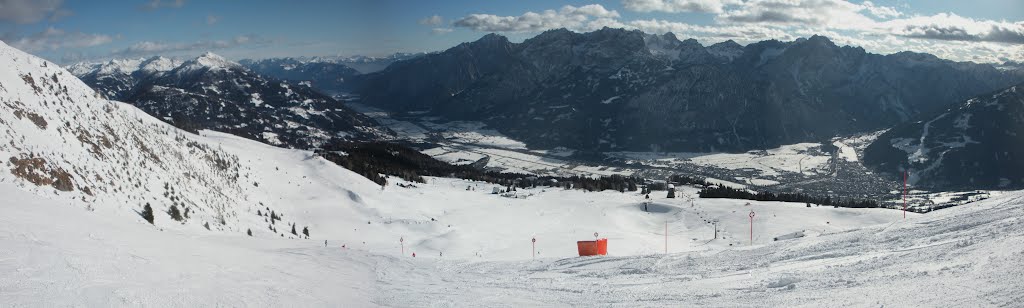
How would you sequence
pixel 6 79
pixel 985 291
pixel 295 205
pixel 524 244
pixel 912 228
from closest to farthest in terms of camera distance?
pixel 985 291, pixel 912 228, pixel 6 79, pixel 524 244, pixel 295 205

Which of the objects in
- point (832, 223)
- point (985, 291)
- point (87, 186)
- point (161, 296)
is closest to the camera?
point (985, 291)

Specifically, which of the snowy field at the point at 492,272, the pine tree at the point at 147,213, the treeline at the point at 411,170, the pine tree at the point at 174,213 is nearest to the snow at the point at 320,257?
the snowy field at the point at 492,272

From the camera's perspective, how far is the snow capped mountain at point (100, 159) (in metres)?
29.4

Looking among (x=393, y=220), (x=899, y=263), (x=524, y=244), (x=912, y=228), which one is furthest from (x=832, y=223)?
(x=899, y=263)

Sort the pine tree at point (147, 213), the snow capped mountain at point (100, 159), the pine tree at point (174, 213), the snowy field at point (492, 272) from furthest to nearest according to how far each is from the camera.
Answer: the pine tree at point (174, 213) → the pine tree at point (147, 213) → the snow capped mountain at point (100, 159) → the snowy field at point (492, 272)

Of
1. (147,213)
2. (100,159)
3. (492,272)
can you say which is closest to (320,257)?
(492,272)

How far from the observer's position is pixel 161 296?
1488 cm

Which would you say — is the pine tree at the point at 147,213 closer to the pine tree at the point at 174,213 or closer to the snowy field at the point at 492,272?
the snowy field at the point at 492,272

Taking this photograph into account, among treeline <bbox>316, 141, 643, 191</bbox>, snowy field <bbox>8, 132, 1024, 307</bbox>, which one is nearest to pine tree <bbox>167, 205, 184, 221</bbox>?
snowy field <bbox>8, 132, 1024, 307</bbox>

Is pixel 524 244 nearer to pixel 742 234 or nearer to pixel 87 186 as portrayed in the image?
pixel 742 234

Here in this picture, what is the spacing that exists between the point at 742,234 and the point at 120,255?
6017cm

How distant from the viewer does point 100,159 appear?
36.3 m

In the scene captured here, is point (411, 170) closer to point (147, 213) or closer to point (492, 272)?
point (147, 213)

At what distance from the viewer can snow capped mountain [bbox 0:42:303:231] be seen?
96.5 ft
